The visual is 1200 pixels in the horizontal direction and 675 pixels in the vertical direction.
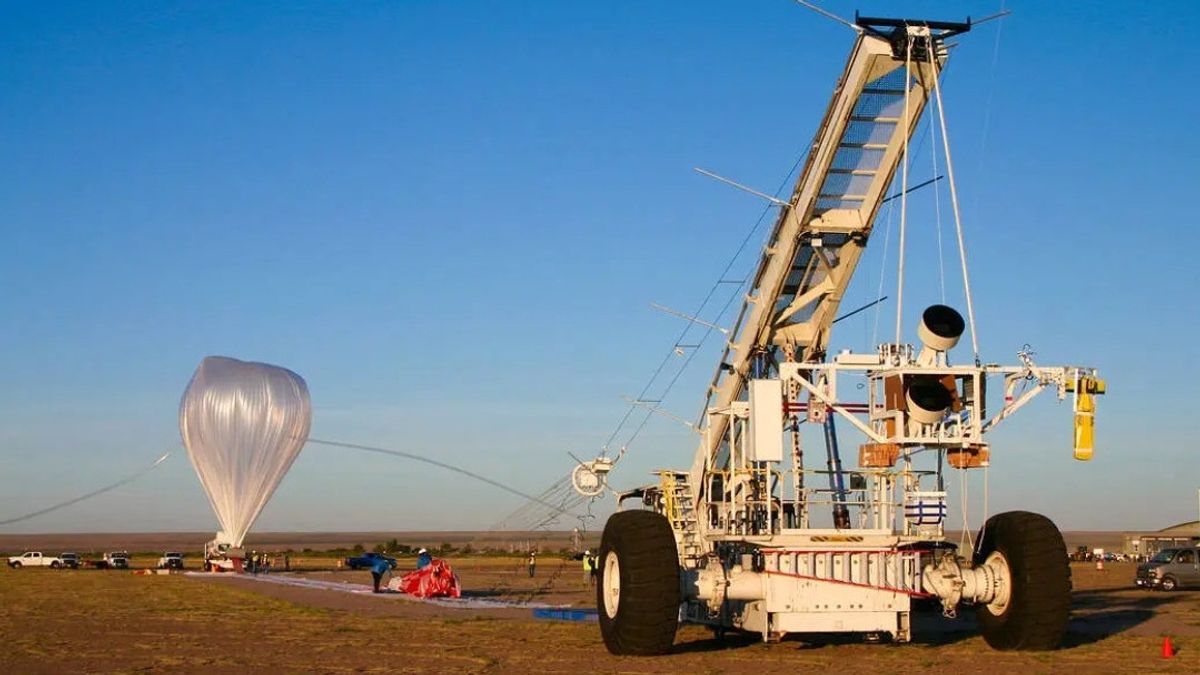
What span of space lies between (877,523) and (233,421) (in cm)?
5142

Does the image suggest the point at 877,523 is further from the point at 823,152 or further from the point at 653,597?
the point at 823,152

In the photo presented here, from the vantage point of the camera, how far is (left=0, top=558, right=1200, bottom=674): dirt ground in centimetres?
1830

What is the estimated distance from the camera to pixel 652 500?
25.3 metres

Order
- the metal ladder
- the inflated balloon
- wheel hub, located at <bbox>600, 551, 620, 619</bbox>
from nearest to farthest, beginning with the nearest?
wheel hub, located at <bbox>600, 551, 620, 619</bbox> < the metal ladder < the inflated balloon

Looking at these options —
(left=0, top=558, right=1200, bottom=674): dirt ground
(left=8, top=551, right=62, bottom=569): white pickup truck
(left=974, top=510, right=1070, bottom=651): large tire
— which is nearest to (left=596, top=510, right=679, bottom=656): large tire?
(left=0, top=558, right=1200, bottom=674): dirt ground

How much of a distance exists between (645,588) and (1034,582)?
519 centimetres

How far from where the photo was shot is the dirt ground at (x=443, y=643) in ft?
60.0

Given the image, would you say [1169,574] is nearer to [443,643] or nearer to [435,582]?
[435,582]

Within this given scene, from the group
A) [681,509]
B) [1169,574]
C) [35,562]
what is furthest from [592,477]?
[35,562]

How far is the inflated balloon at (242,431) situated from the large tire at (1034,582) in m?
51.5

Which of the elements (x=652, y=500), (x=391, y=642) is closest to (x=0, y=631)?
(x=391, y=642)

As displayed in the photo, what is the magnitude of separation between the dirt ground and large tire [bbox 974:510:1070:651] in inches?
12.0

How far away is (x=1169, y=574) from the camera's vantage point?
46.5 m

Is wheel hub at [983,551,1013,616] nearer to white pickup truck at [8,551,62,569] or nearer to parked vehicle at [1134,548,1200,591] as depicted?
parked vehicle at [1134,548,1200,591]
